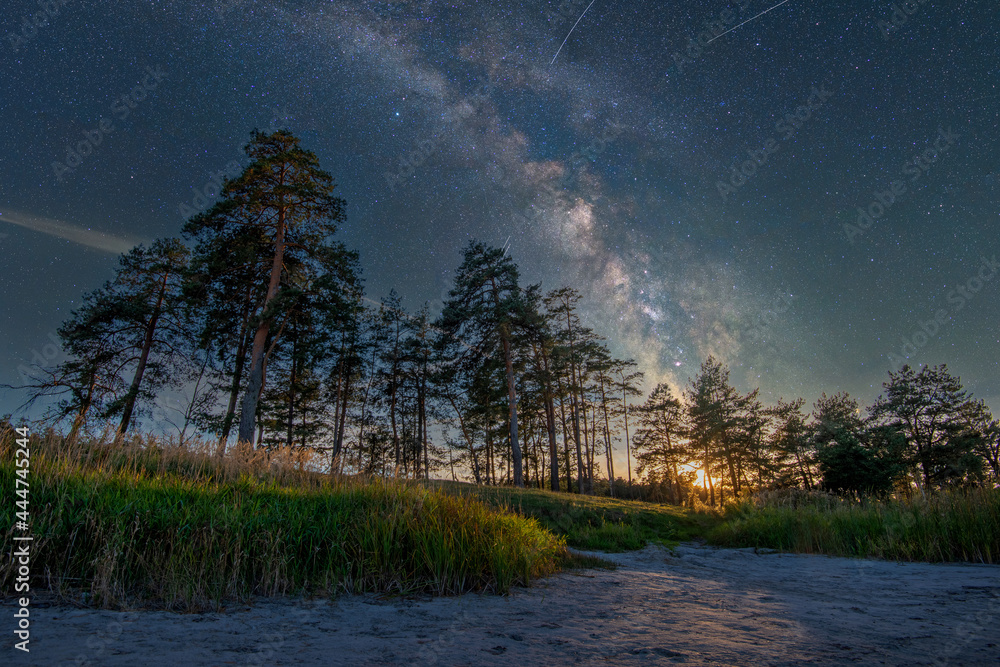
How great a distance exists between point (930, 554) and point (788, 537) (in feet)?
12.4

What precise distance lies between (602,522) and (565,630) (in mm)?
9904

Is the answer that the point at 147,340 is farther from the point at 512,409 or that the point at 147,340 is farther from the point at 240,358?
the point at 512,409

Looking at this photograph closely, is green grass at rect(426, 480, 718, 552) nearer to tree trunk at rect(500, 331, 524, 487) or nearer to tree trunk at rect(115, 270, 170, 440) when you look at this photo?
tree trunk at rect(500, 331, 524, 487)

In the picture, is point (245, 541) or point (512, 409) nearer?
point (245, 541)

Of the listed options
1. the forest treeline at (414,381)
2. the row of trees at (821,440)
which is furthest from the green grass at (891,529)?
the row of trees at (821,440)

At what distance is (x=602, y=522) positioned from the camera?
41.4ft

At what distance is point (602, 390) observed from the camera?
3884 centimetres

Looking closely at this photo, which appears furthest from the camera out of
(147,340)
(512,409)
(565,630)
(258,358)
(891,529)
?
(512,409)

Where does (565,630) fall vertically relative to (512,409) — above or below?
below

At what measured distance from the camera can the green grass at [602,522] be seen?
10.9 m

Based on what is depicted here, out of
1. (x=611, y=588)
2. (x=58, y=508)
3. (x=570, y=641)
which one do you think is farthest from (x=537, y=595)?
(x=58, y=508)

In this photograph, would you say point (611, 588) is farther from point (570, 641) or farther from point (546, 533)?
point (570, 641)

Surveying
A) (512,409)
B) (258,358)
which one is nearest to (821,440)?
(512,409)

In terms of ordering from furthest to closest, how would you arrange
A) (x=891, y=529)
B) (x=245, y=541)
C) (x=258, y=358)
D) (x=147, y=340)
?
1. (x=147, y=340)
2. (x=258, y=358)
3. (x=891, y=529)
4. (x=245, y=541)
